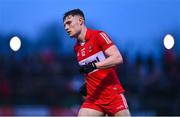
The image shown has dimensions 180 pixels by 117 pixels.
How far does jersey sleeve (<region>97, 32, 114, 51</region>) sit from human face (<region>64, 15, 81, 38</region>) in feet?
0.71

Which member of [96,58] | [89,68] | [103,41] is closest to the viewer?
[89,68]

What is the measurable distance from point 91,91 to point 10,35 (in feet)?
13.0

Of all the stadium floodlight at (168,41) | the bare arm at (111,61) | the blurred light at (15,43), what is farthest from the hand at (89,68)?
the blurred light at (15,43)

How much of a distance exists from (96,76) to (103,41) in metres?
0.35

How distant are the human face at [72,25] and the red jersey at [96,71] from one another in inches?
3.8

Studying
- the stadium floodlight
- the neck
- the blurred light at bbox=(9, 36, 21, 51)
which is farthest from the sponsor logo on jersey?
the blurred light at bbox=(9, 36, 21, 51)

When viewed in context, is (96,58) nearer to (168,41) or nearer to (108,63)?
(108,63)

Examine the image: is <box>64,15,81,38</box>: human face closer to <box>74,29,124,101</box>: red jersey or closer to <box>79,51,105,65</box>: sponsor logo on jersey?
<box>74,29,124,101</box>: red jersey

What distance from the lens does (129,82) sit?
9641 mm

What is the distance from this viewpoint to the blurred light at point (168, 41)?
945 cm

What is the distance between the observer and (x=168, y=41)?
949 centimetres

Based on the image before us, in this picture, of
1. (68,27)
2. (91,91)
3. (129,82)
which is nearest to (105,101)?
(91,91)

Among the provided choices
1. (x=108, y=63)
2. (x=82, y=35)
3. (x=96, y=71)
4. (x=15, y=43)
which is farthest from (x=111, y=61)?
(x=15, y=43)

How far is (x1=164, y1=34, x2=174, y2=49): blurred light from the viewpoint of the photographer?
372 inches
